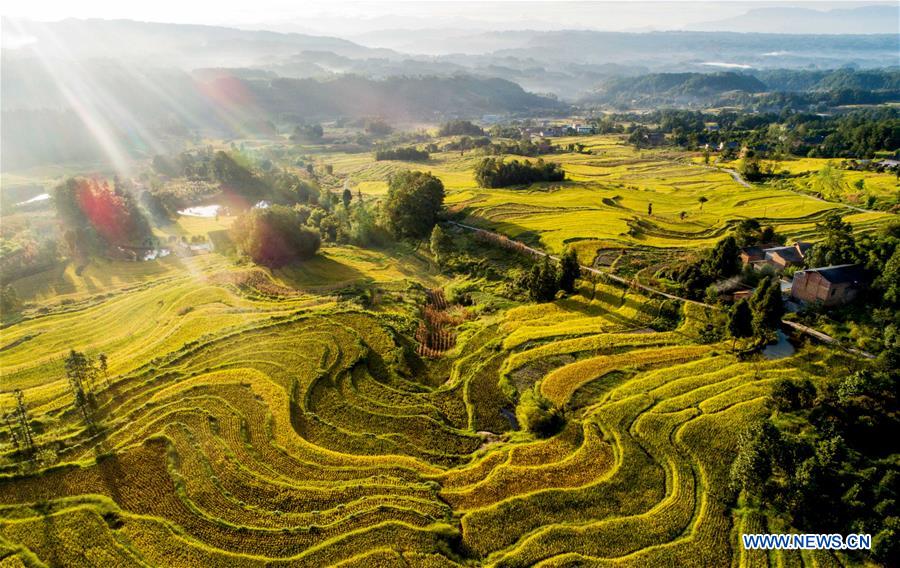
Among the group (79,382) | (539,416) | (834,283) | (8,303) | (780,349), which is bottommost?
(8,303)

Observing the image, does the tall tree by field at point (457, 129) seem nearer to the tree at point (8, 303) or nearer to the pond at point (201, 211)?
the pond at point (201, 211)

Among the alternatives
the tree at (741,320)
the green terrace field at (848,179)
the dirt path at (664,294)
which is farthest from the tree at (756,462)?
the green terrace field at (848,179)

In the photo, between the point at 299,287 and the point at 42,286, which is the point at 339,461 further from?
the point at 42,286

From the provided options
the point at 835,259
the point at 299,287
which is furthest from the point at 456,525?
the point at 835,259

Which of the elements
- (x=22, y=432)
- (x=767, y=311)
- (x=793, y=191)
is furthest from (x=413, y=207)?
(x=793, y=191)

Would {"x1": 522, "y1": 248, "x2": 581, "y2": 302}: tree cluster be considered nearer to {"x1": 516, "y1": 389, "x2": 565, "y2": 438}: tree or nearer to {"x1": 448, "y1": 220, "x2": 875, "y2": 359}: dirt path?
{"x1": 448, "y1": 220, "x2": 875, "y2": 359}: dirt path

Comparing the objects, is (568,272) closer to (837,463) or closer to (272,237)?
(837,463)
